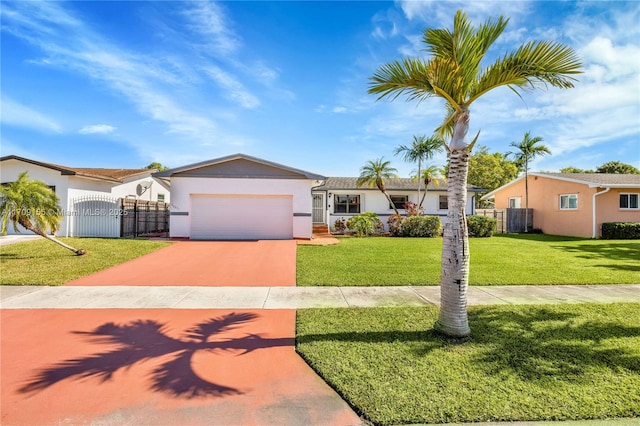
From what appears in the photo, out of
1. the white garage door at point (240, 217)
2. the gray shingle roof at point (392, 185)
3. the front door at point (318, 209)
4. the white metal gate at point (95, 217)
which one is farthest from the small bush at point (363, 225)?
the white metal gate at point (95, 217)

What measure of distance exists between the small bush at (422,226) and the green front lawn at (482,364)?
13454 mm

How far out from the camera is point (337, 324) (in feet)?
16.6

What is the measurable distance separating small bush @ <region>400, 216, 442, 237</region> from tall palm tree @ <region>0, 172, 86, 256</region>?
55.5 ft

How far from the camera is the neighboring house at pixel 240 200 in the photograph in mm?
15898

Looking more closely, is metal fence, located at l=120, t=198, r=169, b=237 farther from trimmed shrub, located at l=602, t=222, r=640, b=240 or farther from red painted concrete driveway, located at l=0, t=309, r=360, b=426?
trimmed shrub, located at l=602, t=222, r=640, b=240

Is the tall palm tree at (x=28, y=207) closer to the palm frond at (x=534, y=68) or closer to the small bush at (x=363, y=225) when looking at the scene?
the palm frond at (x=534, y=68)

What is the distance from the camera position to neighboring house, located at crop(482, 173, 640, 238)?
62.4 ft

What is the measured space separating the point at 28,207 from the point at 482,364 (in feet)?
42.6

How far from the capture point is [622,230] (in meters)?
18.4

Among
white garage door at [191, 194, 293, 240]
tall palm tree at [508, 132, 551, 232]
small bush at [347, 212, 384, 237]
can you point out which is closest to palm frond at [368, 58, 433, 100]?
white garage door at [191, 194, 293, 240]

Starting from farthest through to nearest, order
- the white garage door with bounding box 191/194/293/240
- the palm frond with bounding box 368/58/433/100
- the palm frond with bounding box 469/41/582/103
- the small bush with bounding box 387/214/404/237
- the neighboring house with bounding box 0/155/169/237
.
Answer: the small bush with bounding box 387/214/404/237 → the white garage door with bounding box 191/194/293/240 → the neighboring house with bounding box 0/155/169/237 → the palm frond with bounding box 368/58/433/100 → the palm frond with bounding box 469/41/582/103

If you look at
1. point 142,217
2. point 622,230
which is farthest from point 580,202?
point 142,217

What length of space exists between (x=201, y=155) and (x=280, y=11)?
1324 cm

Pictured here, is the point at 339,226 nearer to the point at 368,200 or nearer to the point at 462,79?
the point at 368,200
